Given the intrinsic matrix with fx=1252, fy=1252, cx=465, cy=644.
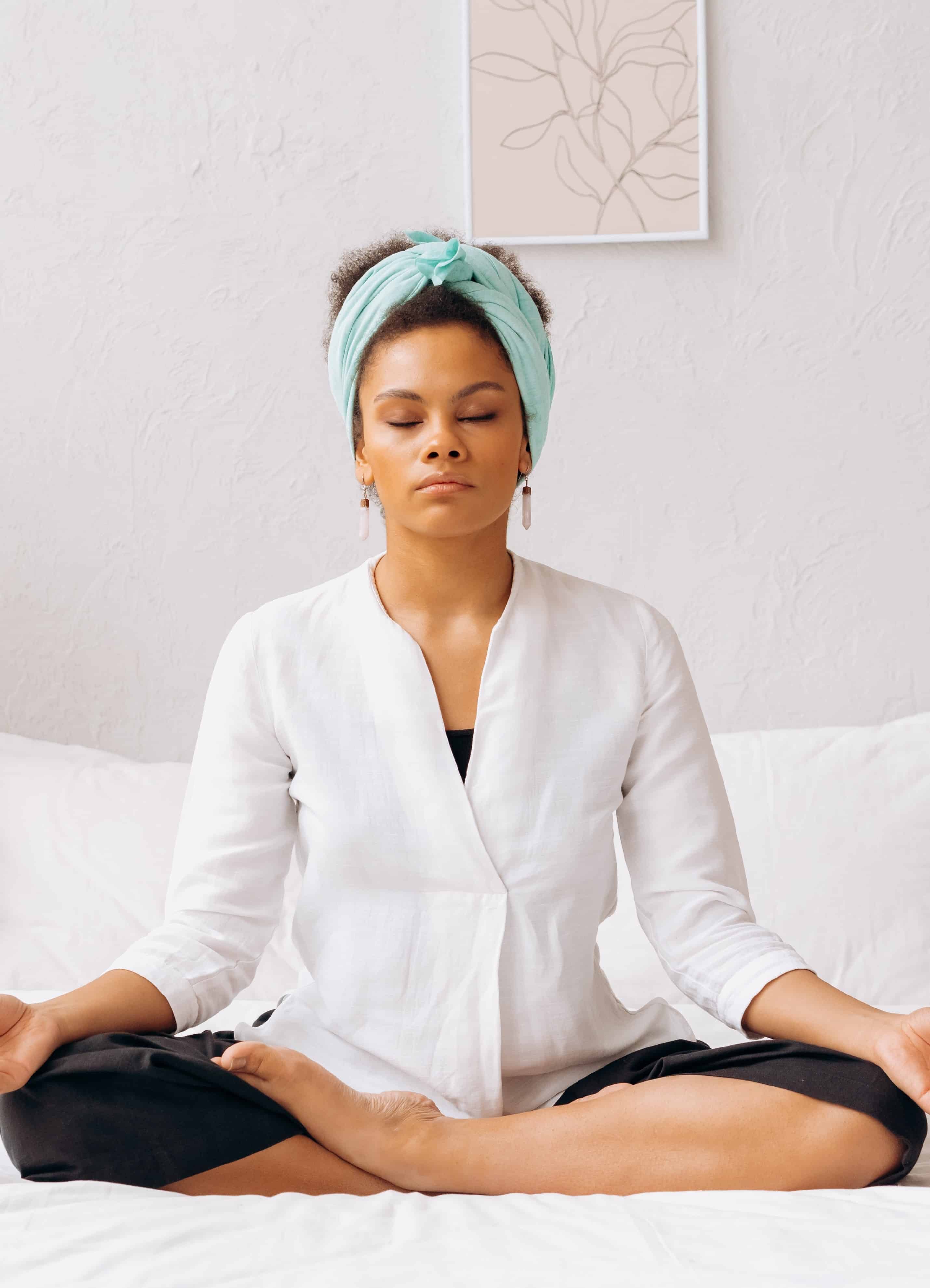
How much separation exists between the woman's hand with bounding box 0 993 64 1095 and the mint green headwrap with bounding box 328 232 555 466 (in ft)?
2.04

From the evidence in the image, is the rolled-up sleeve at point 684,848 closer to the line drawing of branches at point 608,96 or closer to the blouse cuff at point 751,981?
the blouse cuff at point 751,981

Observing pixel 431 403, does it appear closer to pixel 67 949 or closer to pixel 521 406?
pixel 521 406

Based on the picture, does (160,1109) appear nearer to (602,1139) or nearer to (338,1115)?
(338,1115)

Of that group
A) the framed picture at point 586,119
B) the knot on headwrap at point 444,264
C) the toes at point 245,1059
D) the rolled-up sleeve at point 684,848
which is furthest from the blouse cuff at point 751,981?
the framed picture at point 586,119

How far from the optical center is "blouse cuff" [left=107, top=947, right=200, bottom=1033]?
3.42 feet

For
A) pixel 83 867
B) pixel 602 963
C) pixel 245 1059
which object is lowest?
pixel 602 963

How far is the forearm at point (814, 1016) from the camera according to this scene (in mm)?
967

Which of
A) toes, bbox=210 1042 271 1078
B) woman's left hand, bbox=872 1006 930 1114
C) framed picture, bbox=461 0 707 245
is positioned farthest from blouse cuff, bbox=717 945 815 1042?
framed picture, bbox=461 0 707 245

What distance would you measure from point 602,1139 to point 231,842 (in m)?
0.43

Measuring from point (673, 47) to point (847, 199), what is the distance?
354 mm

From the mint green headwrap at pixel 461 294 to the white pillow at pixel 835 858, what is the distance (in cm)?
64

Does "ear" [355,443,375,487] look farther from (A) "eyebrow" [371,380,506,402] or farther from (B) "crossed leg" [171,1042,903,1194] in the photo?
(B) "crossed leg" [171,1042,903,1194]

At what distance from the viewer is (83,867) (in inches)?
66.0

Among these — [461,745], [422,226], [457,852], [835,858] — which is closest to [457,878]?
[457,852]
